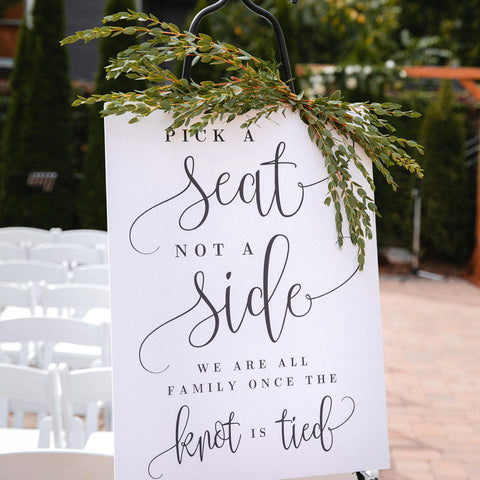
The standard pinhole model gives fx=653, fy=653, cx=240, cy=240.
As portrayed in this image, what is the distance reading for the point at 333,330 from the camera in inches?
61.2

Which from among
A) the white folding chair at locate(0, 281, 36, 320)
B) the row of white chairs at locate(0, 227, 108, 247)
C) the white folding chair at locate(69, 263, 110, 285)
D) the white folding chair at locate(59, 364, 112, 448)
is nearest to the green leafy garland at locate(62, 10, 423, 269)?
the white folding chair at locate(59, 364, 112, 448)

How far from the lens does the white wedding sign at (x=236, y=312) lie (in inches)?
56.7

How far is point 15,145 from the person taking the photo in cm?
965

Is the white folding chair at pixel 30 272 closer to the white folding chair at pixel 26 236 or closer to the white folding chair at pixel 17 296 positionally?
the white folding chair at pixel 17 296

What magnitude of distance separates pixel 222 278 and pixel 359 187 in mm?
391

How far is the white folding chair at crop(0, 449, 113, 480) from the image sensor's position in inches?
61.8

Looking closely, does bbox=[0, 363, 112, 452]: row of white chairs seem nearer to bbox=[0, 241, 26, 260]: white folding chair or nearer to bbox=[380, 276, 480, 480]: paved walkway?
bbox=[380, 276, 480, 480]: paved walkway

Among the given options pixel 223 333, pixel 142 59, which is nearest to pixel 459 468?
pixel 223 333

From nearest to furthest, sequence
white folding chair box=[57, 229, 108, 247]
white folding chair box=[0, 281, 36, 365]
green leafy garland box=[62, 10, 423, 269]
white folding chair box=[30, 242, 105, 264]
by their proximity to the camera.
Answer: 1. green leafy garland box=[62, 10, 423, 269]
2. white folding chair box=[0, 281, 36, 365]
3. white folding chair box=[30, 242, 105, 264]
4. white folding chair box=[57, 229, 108, 247]

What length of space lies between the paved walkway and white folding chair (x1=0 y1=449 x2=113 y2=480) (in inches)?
83.0

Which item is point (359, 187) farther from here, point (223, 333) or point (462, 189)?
point (462, 189)

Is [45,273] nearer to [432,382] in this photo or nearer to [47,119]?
[432,382]

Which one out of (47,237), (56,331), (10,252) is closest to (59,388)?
(56,331)

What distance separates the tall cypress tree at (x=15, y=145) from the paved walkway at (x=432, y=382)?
17.7 ft
